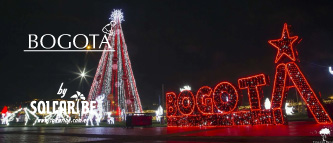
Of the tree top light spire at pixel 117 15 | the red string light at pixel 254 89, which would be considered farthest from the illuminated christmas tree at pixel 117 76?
the red string light at pixel 254 89

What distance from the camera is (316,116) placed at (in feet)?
62.1

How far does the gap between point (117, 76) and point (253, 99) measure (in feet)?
73.1

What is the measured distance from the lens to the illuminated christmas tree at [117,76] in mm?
36375

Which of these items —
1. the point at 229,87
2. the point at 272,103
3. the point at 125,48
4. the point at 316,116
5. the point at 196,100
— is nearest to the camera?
the point at 316,116

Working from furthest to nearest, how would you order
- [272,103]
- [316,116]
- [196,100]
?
[196,100]
[272,103]
[316,116]

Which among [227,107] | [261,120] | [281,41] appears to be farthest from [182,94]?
[281,41]

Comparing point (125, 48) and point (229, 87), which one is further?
point (125, 48)

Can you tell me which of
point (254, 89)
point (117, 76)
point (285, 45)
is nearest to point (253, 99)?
point (254, 89)

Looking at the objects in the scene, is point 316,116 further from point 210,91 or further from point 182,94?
point 182,94

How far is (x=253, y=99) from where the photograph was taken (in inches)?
822

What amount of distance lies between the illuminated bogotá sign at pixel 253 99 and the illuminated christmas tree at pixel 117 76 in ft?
46.5

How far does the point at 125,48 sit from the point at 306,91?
87.2 feet

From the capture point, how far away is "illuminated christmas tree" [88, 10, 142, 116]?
3638 centimetres

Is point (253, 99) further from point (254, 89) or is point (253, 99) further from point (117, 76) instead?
point (117, 76)
